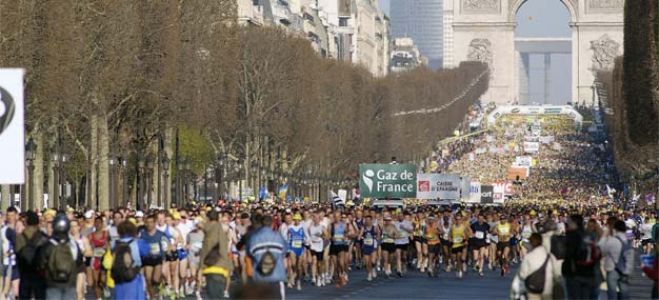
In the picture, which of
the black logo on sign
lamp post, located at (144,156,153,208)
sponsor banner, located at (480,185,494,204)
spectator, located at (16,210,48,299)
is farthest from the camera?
sponsor banner, located at (480,185,494,204)

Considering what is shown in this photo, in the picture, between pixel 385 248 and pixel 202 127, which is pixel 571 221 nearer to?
pixel 385 248

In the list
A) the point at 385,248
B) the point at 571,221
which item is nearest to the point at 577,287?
the point at 571,221

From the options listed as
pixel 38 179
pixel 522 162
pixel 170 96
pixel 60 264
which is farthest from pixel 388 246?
pixel 522 162

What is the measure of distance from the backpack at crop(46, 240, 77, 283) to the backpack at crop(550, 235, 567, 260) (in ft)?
20.1

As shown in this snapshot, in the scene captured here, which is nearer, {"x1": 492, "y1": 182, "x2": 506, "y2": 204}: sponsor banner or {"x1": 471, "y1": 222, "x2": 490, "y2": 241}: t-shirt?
{"x1": 471, "y1": 222, "x2": 490, "y2": 241}: t-shirt

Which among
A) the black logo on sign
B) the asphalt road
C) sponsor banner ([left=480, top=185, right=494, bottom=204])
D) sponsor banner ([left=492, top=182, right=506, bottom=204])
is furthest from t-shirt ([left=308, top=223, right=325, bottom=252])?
sponsor banner ([left=492, top=182, right=506, bottom=204])

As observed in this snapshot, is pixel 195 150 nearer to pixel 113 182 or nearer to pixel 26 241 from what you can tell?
pixel 113 182

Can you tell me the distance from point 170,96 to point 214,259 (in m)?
36.5

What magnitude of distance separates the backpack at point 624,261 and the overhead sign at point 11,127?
29.7 ft

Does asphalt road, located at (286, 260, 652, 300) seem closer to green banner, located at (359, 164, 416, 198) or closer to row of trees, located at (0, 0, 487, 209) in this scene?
row of trees, located at (0, 0, 487, 209)

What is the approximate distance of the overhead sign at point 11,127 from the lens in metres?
22.9

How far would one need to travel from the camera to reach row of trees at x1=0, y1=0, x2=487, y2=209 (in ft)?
171

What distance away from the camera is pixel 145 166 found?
6931 centimetres

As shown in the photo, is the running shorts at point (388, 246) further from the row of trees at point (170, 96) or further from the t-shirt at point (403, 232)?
the row of trees at point (170, 96)
